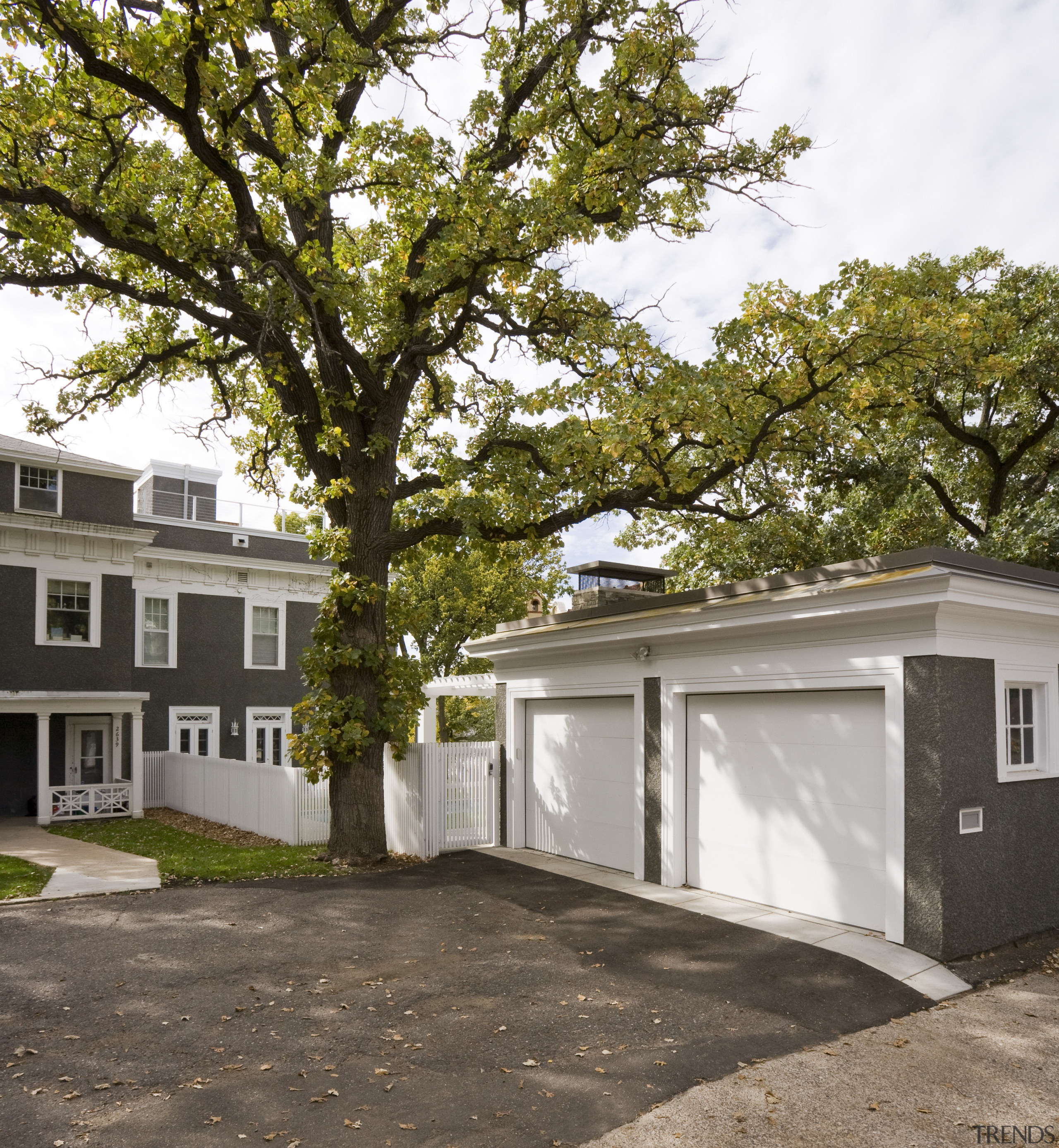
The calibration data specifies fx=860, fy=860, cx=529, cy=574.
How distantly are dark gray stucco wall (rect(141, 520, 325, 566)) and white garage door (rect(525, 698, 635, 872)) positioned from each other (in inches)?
491

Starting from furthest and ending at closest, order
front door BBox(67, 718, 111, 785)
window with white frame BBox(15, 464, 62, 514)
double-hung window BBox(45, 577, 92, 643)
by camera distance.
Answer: front door BBox(67, 718, 111, 785)
double-hung window BBox(45, 577, 92, 643)
window with white frame BBox(15, 464, 62, 514)

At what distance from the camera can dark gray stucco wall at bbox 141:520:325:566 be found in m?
22.5

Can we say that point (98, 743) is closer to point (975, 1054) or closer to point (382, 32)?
point (382, 32)

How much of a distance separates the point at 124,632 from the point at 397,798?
10.1 m

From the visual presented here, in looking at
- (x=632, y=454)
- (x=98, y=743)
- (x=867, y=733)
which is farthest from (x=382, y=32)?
(x=98, y=743)

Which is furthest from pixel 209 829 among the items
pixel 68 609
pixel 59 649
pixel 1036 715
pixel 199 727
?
pixel 1036 715

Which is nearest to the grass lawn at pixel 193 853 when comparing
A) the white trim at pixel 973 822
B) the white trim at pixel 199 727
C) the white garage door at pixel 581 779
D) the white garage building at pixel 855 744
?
the white garage door at pixel 581 779

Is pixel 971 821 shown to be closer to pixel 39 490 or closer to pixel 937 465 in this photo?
pixel 937 465

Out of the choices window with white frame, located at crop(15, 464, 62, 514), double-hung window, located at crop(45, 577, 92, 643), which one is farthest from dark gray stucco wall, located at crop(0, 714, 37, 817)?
window with white frame, located at crop(15, 464, 62, 514)

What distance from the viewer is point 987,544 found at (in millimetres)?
16547

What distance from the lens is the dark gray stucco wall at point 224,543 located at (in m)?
22.5

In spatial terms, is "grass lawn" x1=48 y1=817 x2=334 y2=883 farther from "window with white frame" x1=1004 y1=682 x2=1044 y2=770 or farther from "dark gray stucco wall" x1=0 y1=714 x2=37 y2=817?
"window with white frame" x1=1004 y1=682 x2=1044 y2=770

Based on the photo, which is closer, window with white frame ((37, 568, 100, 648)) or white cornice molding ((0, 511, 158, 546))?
→ white cornice molding ((0, 511, 158, 546))

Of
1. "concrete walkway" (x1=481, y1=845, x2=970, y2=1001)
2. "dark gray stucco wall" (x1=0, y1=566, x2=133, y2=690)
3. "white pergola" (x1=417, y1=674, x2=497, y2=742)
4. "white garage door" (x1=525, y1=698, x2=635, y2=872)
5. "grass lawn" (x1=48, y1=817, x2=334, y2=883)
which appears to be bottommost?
"grass lawn" (x1=48, y1=817, x2=334, y2=883)
